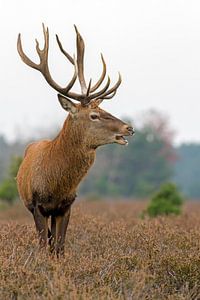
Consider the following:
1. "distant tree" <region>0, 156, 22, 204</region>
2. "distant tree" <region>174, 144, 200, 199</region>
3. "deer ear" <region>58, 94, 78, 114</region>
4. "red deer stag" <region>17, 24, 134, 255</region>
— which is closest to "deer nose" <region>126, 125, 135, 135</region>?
"red deer stag" <region>17, 24, 134, 255</region>

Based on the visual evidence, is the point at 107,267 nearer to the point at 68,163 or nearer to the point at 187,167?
the point at 68,163

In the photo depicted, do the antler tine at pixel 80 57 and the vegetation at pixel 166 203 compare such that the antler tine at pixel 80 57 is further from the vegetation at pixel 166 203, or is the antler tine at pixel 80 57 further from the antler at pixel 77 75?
the vegetation at pixel 166 203

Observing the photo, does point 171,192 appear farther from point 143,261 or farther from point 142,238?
point 143,261

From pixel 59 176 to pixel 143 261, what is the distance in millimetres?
1535

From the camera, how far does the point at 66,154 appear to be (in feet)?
25.6

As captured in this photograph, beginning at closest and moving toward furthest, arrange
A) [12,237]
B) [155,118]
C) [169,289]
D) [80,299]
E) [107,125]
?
[80,299] < [169,289] < [107,125] < [12,237] < [155,118]

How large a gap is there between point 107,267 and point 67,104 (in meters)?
2.09

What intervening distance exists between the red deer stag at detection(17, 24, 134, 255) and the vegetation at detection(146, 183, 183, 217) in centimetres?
907

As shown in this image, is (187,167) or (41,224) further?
(187,167)

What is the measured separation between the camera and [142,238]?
27.6 ft

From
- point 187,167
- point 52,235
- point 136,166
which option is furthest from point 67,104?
point 187,167

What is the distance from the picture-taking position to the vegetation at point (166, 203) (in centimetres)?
1730

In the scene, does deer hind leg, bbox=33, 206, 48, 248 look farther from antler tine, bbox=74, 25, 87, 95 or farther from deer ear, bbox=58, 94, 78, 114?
antler tine, bbox=74, 25, 87, 95

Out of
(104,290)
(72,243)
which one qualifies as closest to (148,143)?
(72,243)
